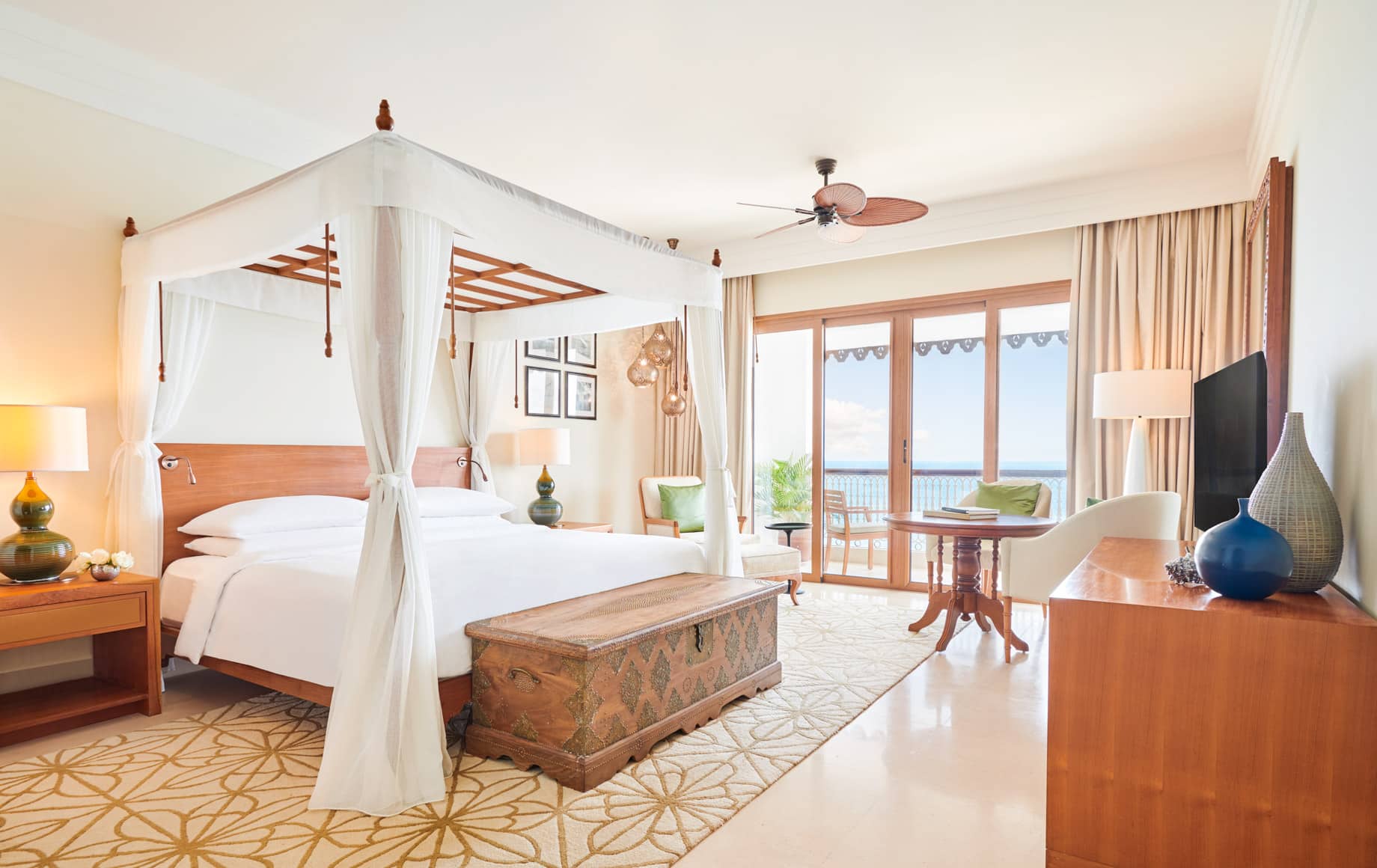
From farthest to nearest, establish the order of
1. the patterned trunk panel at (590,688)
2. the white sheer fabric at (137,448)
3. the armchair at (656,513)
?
the armchair at (656,513) < the white sheer fabric at (137,448) < the patterned trunk panel at (590,688)

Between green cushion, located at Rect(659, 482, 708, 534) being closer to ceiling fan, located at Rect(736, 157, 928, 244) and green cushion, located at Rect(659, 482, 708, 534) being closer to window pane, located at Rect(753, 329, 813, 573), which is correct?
window pane, located at Rect(753, 329, 813, 573)

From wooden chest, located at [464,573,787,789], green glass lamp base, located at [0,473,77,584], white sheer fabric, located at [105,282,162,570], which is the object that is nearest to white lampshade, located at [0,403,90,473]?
green glass lamp base, located at [0,473,77,584]

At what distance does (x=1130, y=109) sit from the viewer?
156 inches

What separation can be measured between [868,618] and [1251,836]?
3.39 metres

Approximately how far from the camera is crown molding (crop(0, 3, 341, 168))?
3174 millimetres

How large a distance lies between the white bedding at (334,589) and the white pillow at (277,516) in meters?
0.16

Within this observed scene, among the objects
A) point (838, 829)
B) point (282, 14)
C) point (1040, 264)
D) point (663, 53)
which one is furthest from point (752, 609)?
point (1040, 264)

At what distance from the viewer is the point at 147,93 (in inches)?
140

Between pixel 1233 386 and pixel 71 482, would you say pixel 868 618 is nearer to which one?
pixel 1233 386

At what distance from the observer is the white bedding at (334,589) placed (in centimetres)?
270

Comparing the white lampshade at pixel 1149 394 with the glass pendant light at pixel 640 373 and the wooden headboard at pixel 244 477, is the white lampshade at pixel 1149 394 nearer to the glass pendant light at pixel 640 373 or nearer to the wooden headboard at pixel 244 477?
the glass pendant light at pixel 640 373

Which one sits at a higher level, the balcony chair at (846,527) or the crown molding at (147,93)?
the crown molding at (147,93)

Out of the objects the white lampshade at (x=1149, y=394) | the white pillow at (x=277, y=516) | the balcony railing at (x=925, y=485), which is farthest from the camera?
the balcony railing at (x=925, y=485)

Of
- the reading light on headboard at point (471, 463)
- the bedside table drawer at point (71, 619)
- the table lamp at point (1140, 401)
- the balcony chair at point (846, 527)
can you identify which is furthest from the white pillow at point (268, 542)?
the table lamp at point (1140, 401)
